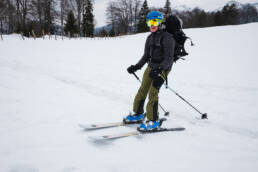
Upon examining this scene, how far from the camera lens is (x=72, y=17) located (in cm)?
3869

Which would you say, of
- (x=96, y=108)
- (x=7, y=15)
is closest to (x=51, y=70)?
(x=96, y=108)

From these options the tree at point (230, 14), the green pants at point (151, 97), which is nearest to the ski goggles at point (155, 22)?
the green pants at point (151, 97)

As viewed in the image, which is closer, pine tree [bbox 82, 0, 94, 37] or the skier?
the skier

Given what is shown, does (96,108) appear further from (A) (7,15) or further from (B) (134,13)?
(B) (134,13)

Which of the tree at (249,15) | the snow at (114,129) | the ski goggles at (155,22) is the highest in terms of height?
the tree at (249,15)

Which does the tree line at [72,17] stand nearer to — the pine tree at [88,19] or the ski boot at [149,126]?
the pine tree at [88,19]

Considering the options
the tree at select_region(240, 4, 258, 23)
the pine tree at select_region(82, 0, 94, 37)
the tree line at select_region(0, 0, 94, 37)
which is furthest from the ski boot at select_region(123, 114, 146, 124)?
the tree at select_region(240, 4, 258, 23)

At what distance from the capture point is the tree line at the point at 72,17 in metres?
36.3

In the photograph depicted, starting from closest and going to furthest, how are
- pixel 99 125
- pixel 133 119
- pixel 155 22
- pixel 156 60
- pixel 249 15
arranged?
1. pixel 155 22
2. pixel 156 60
3. pixel 99 125
4. pixel 133 119
5. pixel 249 15

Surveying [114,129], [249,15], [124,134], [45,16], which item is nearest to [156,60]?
[124,134]

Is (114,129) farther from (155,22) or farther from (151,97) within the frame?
(155,22)

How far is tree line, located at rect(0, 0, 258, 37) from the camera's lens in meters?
36.3

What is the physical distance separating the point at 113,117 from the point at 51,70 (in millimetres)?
5765

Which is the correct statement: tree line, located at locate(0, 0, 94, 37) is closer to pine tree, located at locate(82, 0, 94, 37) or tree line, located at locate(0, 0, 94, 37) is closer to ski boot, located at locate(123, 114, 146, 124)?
pine tree, located at locate(82, 0, 94, 37)
